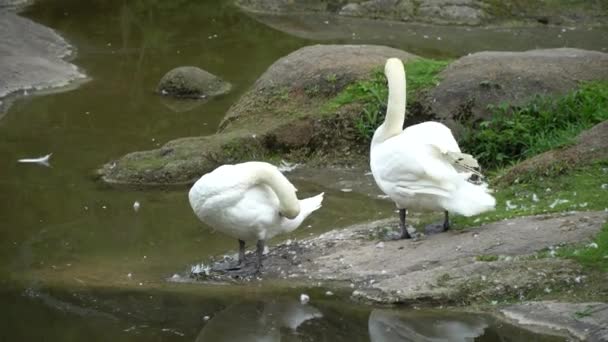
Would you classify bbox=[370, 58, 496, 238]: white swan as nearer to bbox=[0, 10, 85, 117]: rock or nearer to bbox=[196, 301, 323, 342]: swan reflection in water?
bbox=[196, 301, 323, 342]: swan reflection in water

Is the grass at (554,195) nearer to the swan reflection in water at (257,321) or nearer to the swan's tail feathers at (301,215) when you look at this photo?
the swan's tail feathers at (301,215)

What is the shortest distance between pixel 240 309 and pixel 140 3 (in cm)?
1710

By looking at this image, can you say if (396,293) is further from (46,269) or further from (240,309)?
(46,269)

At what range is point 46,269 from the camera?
9.19 metres

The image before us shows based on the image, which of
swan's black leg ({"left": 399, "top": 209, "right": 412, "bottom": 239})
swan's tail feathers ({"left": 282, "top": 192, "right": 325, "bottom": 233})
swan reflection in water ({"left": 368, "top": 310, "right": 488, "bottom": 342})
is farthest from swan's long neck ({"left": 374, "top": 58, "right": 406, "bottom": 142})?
swan reflection in water ({"left": 368, "top": 310, "right": 488, "bottom": 342})

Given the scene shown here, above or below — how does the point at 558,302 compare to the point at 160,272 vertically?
above

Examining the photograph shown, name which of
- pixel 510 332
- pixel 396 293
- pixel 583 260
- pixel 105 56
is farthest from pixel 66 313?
pixel 105 56

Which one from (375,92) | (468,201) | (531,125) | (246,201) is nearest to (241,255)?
(246,201)

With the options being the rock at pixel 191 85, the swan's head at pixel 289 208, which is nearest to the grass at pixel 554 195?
the swan's head at pixel 289 208

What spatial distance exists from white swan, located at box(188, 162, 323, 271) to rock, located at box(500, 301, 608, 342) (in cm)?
215

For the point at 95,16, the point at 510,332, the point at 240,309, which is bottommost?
the point at 95,16

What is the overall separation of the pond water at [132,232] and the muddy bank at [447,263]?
25 centimetres

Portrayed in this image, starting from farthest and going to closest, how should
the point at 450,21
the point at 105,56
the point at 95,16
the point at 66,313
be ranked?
the point at 95,16 → the point at 450,21 → the point at 105,56 → the point at 66,313

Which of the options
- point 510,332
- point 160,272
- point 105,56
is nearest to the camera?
point 510,332
